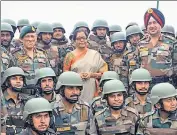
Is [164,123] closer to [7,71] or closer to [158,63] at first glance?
[158,63]

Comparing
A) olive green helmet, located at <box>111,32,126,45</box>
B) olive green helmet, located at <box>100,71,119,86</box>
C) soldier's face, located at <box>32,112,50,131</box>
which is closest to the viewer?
soldier's face, located at <box>32,112,50,131</box>

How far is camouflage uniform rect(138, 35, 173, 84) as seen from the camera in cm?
804

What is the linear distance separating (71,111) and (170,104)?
57.5 inches

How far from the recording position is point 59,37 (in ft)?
32.6

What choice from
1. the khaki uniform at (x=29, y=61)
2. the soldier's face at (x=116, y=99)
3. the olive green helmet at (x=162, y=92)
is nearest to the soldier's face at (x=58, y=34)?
the khaki uniform at (x=29, y=61)

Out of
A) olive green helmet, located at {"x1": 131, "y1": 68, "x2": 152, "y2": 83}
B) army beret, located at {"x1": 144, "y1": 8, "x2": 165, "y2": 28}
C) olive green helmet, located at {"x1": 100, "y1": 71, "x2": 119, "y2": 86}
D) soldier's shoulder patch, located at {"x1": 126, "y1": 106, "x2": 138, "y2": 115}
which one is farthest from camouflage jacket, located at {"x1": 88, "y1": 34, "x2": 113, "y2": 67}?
soldier's shoulder patch, located at {"x1": 126, "y1": 106, "x2": 138, "y2": 115}

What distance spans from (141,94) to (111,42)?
216 cm

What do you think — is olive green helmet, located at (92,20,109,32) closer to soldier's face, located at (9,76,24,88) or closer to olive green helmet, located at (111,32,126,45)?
olive green helmet, located at (111,32,126,45)

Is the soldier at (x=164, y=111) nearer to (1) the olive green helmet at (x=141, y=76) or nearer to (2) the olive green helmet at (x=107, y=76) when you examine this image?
(1) the olive green helmet at (x=141, y=76)

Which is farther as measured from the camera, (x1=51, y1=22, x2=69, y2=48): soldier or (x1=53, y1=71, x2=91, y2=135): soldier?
(x1=51, y1=22, x2=69, y2=48): soldier

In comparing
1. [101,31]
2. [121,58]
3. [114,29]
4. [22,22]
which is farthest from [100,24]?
[22,22]

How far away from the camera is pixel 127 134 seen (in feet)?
22.2

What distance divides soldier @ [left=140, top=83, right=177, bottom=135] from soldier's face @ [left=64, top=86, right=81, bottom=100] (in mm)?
1128

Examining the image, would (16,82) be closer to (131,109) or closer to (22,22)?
(131,109)
